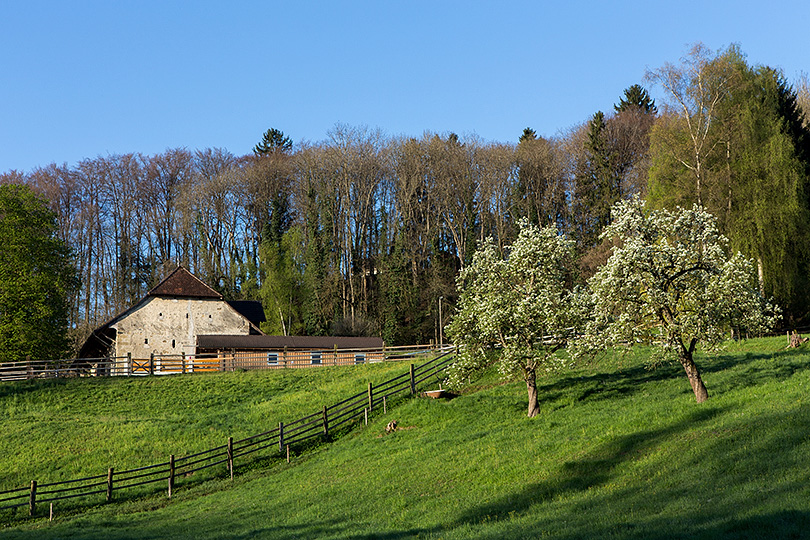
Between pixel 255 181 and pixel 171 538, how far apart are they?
241ft

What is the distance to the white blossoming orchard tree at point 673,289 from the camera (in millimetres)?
22641

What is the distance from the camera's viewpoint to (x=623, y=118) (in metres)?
85.6

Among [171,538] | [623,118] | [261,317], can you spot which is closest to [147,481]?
[171,538]

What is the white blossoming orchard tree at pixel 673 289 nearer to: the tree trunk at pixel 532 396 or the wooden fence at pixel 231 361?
the tree trunk at pixel 532 396

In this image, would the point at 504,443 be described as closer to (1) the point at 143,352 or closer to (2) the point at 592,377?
(2) the point at 592,377

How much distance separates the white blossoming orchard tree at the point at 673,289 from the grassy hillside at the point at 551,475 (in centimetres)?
230

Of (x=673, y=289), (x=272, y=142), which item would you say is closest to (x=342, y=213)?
(x=272, y=142)

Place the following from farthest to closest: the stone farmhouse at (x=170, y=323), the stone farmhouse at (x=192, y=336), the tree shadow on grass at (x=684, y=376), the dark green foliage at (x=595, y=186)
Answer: the dark green foliage at (x=595, y=186) < the stone farmhouse at (x=170, y=323) < the stone farmhouse at (x=192, y=336) < the tree shadow on grass at (x=684, y=376)

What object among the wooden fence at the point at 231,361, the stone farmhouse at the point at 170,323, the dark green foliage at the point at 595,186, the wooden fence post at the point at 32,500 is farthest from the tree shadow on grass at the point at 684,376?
the dark green foliage at the point at 595,186

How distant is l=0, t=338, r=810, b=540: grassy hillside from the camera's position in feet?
44.3

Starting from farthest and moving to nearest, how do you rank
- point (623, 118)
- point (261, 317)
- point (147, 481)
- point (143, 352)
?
point (623, 118)
point (261, 317)
point (143, 352)
point (147, 481)

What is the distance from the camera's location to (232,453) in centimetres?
2897

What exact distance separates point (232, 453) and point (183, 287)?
3484 cm

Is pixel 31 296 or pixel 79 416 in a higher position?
pixel 31 296
